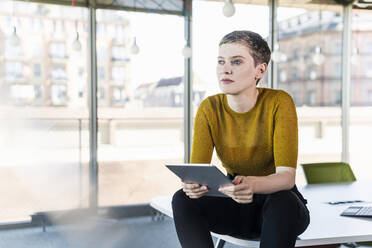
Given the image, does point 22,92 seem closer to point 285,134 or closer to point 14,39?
point 14,39

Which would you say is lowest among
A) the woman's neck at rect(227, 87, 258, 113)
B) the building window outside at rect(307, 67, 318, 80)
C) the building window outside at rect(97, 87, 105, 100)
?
the woman's neck at rect(227, 87, 258, 113)

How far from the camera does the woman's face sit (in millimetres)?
1616

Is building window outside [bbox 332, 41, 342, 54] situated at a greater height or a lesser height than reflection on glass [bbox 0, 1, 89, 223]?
greater

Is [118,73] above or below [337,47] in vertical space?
below

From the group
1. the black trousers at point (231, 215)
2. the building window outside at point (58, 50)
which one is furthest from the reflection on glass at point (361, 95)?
the black trousers at point (231, 215)

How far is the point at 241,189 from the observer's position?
1405 mm

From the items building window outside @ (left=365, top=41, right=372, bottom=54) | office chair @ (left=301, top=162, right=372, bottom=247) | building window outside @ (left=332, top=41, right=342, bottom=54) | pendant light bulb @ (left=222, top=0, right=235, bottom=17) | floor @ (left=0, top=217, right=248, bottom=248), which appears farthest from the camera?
building window outside @ (left=365, top=41, right=372, bottom=54)

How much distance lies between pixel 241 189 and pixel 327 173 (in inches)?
67.6

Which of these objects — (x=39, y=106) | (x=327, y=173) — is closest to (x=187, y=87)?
(x=39, y=106)

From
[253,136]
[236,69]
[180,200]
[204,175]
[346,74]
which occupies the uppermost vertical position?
[346,74]

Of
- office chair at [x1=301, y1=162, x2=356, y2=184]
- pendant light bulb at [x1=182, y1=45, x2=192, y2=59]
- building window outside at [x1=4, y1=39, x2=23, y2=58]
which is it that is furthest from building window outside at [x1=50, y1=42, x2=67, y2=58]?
office chair at [x1=301, y1=162, x2=356, y2=184]

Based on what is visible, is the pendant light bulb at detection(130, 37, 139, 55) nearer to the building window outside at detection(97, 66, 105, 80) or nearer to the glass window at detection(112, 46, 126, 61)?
the glass window at detection(112, 46, 126, 61)

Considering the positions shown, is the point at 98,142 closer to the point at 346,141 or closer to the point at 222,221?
the point at 346,141

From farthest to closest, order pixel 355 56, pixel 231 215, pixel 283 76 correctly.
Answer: pixel 355 56, pixel 283 76, pixel 231 215
